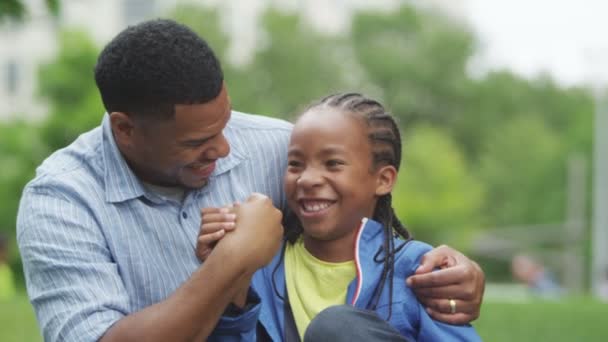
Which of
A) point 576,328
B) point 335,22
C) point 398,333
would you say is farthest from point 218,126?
point 335,22

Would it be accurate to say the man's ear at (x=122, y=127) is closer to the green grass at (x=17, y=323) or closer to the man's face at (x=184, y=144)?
the man's face at (x=184, y=144)

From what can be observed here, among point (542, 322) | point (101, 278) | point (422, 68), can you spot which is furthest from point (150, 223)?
point (422, 68)

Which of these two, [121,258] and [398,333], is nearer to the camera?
[398,333]

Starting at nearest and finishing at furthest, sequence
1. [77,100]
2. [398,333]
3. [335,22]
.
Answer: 1. [398,333]
2. [77,100]
3. [335,22]

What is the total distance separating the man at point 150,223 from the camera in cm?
304

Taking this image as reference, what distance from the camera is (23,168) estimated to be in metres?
27.8

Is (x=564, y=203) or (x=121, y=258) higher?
(x=121, y=258)

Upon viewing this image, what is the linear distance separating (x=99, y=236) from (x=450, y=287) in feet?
3.35

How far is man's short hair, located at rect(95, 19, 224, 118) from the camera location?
3.21 metres

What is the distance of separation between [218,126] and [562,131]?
1925 inches

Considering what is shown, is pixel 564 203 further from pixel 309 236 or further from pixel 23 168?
pixel 309 236

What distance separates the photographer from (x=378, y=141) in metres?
3.53

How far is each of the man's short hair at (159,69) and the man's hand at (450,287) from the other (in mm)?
797

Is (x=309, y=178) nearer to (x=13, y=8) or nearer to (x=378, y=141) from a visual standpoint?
(x=378, y=141)
